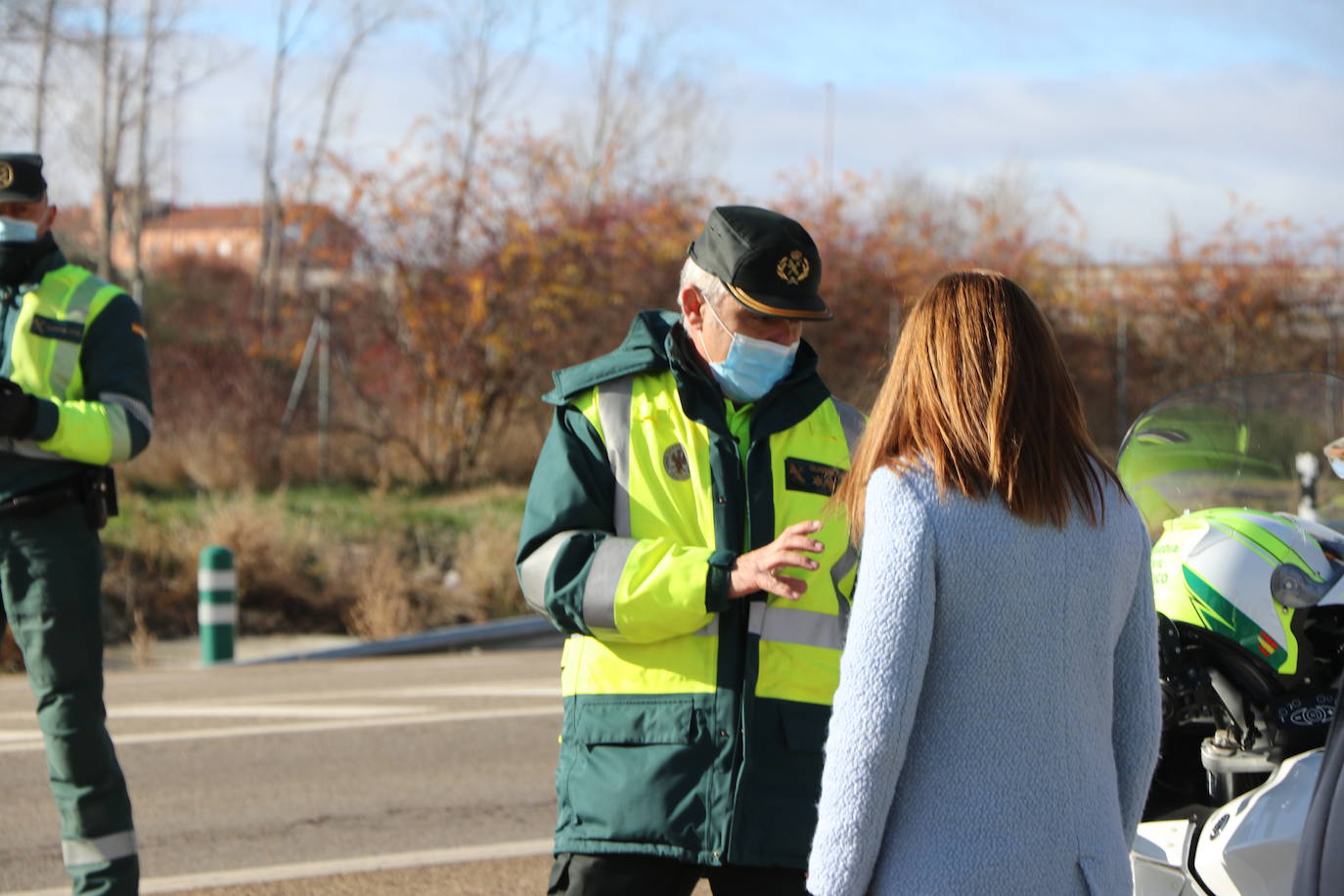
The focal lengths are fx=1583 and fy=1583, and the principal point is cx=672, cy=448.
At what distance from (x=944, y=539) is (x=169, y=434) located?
17.2 meters

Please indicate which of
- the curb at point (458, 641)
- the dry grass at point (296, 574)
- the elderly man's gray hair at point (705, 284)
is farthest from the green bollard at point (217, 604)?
the elderly man's gray hair at point (705, 284)

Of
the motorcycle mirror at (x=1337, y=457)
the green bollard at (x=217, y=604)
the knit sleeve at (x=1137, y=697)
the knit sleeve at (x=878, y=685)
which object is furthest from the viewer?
the green bollard at (x=217, y=604)

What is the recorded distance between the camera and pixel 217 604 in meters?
10.7

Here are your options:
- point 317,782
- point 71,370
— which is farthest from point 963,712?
point 317,782

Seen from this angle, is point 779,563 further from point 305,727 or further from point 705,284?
point 305,727

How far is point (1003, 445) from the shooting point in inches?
92.0

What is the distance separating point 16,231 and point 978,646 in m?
3.43

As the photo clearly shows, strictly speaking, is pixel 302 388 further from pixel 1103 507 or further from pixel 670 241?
pixel 1103 507

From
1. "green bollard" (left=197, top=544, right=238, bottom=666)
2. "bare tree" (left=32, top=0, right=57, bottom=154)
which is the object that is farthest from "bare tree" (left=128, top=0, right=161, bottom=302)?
"green bollard" (left=197, top=544, right=238, bottom=666)

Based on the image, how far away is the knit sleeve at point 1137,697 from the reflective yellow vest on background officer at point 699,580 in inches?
21.9

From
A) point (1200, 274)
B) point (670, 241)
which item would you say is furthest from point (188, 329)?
point (1200, 274)

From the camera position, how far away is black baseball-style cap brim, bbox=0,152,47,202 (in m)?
4.63

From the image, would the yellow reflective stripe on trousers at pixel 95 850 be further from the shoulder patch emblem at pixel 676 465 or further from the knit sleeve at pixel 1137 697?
the knit sleeve at pixel 1137 697

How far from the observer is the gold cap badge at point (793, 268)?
3.12 m
